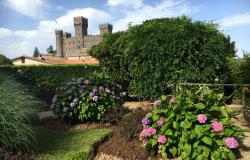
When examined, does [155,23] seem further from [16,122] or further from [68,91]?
[16,122]

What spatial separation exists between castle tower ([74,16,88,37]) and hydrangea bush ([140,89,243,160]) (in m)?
94.1

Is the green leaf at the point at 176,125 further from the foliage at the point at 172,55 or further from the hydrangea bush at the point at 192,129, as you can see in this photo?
the foliage at the point at 172,55

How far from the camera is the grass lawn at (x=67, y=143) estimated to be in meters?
5.61

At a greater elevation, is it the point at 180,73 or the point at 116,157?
the point at 180,73

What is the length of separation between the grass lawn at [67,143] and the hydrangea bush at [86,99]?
2.08 feet

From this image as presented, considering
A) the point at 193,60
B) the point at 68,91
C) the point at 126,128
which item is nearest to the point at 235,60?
the point at 193,60

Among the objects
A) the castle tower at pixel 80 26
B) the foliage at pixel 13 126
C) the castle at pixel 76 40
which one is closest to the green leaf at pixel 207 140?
the foliage at pixel 13 126

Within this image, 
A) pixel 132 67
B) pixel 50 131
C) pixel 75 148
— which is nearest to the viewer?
pixel 75 148

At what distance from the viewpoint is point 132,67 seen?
1058 centimetres

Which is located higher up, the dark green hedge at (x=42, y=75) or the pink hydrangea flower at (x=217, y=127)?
the pink hydrangea flower at (x=217, y=127)

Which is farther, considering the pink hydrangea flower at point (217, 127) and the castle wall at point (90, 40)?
the castle wall at point (90, 40)

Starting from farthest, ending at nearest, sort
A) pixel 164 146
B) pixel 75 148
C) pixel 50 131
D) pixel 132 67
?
pixel 132 67
pixel 50 131
pixel 75 148
pixel 164 146

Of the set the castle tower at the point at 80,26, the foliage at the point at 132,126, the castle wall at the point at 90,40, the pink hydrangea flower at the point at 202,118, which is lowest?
the foliage at the point at 132,126

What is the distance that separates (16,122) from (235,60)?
9.78m
